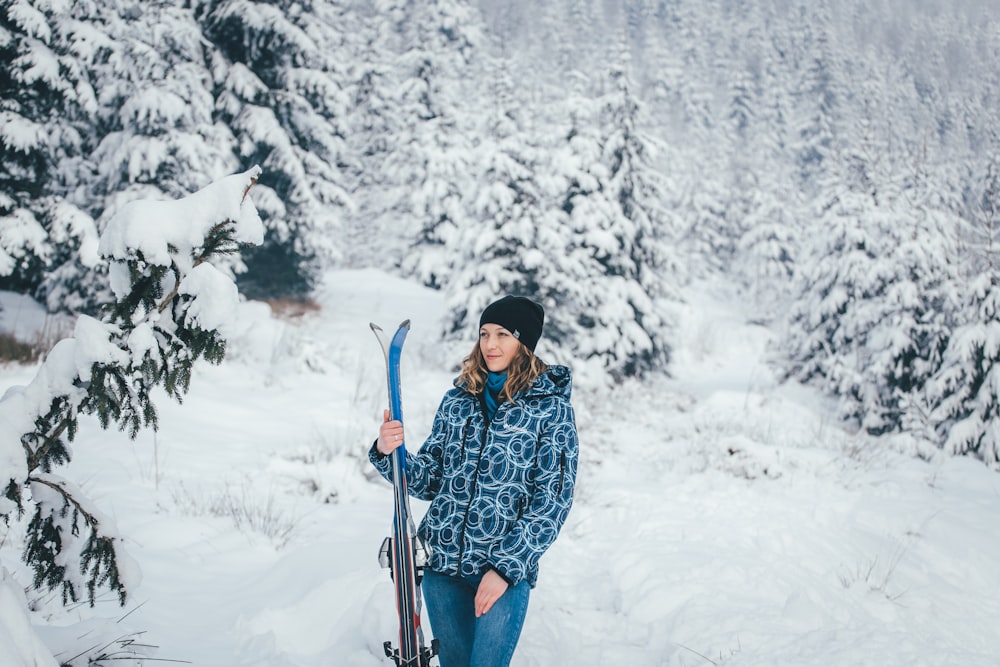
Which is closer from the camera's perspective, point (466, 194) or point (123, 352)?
point (123, 352)

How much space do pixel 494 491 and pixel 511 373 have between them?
53 cm

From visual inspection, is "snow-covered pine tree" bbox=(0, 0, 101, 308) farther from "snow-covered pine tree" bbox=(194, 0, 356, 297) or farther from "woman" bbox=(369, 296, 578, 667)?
"woman" bbox=(369, 296, 578, 667)

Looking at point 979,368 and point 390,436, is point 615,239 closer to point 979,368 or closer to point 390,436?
point 979,368

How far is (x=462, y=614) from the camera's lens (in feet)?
7.81

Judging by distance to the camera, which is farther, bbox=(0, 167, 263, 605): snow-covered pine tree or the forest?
the forest

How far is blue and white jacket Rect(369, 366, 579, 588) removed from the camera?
7.59 ft

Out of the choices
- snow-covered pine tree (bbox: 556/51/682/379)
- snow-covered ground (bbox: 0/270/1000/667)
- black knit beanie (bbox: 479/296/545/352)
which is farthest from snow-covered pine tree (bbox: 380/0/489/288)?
black knit beanie (bbox: 479/296/545/352)

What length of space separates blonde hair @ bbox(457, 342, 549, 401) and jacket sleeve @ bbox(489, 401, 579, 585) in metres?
0.21

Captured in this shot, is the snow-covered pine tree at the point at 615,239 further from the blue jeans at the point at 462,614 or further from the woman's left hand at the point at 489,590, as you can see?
the woman's left hand at the point at 489,590

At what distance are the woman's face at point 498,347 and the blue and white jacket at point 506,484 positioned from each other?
0.59 ft

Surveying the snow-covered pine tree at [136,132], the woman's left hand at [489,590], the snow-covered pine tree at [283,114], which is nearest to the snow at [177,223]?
the woman's left hand at [489,590]

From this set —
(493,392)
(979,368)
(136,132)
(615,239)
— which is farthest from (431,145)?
(493,392)

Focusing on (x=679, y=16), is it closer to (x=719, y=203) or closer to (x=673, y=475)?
(x=719, y=203)

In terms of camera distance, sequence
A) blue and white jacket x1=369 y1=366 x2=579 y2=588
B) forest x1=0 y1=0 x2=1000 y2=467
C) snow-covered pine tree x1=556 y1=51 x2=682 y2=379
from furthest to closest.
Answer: snow-covered pine tree x1=556 y1=51 x2=682 y2=379, forest x1=0 y1=0 x2=1000 y2=467, blue and white jacket x1=369 y1=366 x2=579 y2=588
